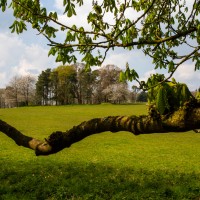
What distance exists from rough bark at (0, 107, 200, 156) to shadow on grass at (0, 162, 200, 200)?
9309 millimetres

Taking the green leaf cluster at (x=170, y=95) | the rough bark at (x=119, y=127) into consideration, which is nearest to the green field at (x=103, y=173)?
the rough bark at (x=119, y=127)

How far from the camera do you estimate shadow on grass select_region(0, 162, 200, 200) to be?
→ 12.6 meters

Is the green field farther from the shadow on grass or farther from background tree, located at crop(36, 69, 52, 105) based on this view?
background tree, located at crop(36, 69, 52, 105)

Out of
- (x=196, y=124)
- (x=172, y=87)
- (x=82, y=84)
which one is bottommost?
(x=196, y=124)

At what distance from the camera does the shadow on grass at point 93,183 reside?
41.2 feet

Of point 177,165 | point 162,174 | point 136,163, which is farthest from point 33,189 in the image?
point 177,165

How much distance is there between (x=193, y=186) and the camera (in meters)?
13.4

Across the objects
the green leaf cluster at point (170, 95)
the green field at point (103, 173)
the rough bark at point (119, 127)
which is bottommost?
the green field at point (103, 173)

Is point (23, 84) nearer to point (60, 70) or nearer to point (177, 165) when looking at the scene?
point (60, 70)

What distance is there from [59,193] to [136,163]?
24.6 ft

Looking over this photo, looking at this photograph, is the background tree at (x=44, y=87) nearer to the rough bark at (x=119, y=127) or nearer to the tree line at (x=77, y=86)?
the tree line at (x=77, y=86)

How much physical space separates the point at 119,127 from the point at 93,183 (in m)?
11.5

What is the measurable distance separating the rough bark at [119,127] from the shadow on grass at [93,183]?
9.31m

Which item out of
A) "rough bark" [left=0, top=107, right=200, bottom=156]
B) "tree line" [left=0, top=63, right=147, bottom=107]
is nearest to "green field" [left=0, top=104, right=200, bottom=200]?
"rough bark" [left=0, top=107, right=200, bottom=156]
